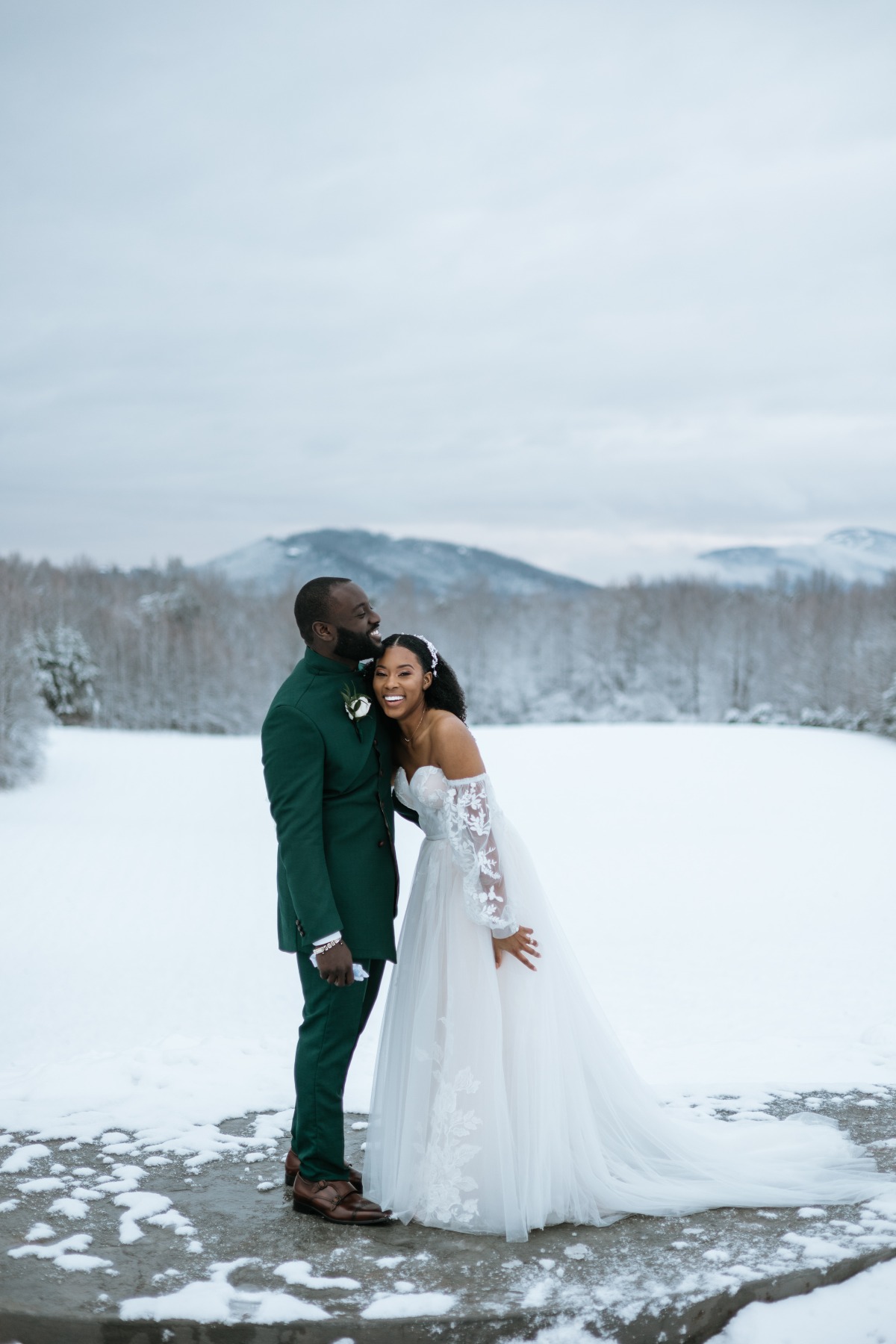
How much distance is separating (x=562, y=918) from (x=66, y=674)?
93.1 ft

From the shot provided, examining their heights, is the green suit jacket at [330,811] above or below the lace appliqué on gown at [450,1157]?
above

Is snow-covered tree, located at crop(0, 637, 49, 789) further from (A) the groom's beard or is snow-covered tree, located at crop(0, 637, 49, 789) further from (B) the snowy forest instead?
(A) the groom's beard

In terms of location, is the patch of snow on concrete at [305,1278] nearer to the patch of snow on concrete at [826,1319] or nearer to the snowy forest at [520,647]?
the patch of snow on concrete at [826,1319]

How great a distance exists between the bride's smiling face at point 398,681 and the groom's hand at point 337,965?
70cm

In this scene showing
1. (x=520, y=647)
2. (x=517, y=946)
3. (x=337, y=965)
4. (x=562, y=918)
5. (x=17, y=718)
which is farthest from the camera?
(x=520, y=647)

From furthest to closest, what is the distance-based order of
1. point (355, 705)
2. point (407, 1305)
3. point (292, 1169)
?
point (292, 1169), point (355, 705), point (407, 1305)

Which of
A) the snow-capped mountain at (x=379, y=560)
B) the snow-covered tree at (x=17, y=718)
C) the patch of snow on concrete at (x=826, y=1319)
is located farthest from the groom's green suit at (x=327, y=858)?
the snow-capped mountain at (x=379, y=560)

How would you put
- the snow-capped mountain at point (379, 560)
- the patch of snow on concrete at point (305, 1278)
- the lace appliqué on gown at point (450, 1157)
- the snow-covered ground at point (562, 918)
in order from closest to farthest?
the patch of snow on concrete at point (305, 1278) < the lace appliqué on gown at point (450, 1157) < the snow-covered ground at point (562, 918) < the snow-capped mountain at point (379, 560)

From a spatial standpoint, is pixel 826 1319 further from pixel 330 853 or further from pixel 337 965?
pixel 330 853

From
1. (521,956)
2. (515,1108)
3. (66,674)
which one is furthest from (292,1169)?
(66,674)

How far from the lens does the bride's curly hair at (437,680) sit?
3469 millimetres

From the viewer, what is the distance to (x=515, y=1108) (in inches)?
136

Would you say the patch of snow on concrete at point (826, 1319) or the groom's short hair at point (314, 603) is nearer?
the patch of snow on concrete at point (826, 1319)

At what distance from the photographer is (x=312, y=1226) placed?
135 inches
